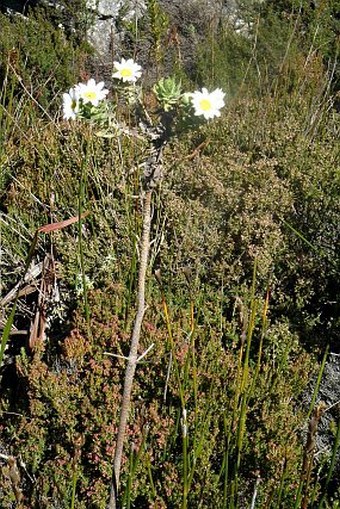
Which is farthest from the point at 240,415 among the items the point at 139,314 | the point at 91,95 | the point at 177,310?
the point at 177,310

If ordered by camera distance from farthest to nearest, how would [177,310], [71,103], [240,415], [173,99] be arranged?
1. [177,310]
2. [71,103]
3. [240,415]
4. [173,99]

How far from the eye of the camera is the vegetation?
1822 mm

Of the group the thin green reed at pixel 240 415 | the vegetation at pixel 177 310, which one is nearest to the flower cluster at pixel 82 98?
the vegetation at pixel 177 310

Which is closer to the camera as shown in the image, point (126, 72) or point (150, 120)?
point (150, 120)

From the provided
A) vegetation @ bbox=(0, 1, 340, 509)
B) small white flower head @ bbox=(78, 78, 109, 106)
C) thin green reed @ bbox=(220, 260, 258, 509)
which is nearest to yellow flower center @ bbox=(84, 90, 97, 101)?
small white flower head @ bbox=(78, 78, 109, 106)

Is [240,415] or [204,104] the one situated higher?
A: [204,104]

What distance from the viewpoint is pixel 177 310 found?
7.75 ft

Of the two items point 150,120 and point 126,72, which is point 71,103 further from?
point 150,120

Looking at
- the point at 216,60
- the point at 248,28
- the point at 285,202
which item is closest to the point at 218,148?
the point at 285,202

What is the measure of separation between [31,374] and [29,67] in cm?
297

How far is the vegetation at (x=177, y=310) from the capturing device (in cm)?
182

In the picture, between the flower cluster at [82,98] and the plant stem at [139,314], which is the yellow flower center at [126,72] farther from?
the plant stem at [139,314]

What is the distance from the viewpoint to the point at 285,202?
258cm

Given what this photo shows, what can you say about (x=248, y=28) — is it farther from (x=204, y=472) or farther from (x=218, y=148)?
(x=204, y=472)
